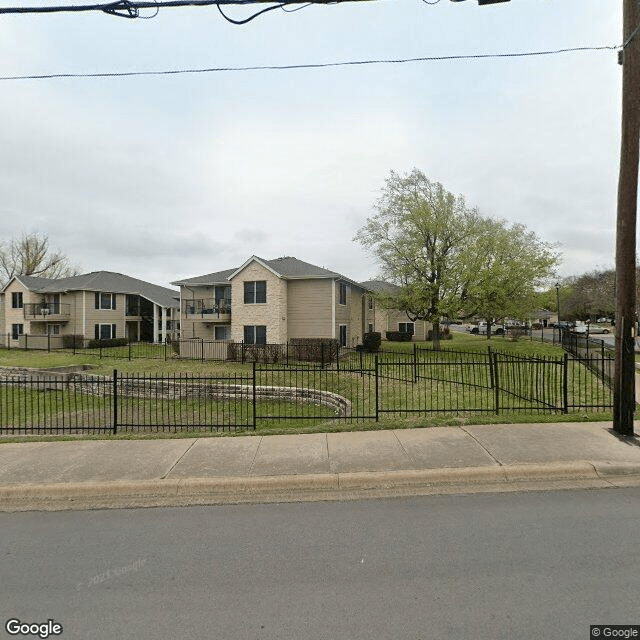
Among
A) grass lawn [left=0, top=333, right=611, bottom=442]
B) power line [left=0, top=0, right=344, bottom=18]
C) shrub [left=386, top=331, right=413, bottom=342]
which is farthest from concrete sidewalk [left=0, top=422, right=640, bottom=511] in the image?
shrub [left=386, top=331, right=413, bottom=342]

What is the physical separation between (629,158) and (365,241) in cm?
2252

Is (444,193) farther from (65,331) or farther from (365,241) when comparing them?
(65,331)

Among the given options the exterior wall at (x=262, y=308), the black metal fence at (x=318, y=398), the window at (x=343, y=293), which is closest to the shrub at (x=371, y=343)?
the window at (x=343, y=293)

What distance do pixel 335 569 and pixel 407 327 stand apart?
41346 mm

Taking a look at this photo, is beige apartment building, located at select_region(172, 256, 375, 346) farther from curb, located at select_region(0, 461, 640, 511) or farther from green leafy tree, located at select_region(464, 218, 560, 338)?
curb, located at select_region(0, 461, 640, 511)

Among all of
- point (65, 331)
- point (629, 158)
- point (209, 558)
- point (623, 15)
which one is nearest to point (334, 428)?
point (209, 558)

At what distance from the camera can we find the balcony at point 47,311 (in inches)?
1406

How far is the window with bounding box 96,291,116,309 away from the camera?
37.3m

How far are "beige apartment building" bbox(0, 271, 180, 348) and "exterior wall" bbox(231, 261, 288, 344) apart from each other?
18845 mm

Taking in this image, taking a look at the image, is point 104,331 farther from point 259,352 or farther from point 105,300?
point 259,352

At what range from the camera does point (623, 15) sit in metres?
6.59

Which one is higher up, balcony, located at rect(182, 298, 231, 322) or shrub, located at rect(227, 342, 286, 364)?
balcony, located at rect(182, 298, 231, 322)

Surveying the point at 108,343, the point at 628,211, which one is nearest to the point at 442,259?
the point at 628,211

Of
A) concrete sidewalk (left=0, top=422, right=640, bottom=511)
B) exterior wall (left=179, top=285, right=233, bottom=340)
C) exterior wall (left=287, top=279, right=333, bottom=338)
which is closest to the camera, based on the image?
concrete sidewalk (left=0, top=422, right=640, bottom=511)
